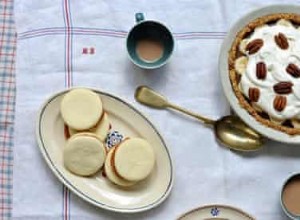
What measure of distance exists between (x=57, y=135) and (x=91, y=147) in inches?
2.4

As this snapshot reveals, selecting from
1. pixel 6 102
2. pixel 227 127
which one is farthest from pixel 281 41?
pixel 6 102

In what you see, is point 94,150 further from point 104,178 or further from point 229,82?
point 229,82

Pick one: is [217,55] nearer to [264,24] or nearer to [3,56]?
[264,24]

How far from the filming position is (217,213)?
1193mm

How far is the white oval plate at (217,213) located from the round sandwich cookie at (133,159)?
3.5 inches

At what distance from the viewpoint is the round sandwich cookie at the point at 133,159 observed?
1184 millimetres

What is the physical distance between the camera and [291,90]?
3.86 ft

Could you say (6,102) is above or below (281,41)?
below

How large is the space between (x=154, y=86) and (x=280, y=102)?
0.19 m

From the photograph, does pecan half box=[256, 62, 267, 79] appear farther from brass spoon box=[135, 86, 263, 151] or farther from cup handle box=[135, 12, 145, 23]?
cup handle box=[135, 12, 145, 23]

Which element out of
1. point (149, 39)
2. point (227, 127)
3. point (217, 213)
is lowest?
point (217, 213)

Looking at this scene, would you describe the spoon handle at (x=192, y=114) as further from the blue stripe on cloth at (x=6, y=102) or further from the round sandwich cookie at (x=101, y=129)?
the blue stripe on cloth at (x=6, y=102)

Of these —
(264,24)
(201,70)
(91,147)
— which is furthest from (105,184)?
(264,24)

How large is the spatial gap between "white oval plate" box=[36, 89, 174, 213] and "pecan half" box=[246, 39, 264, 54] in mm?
Result: 176
